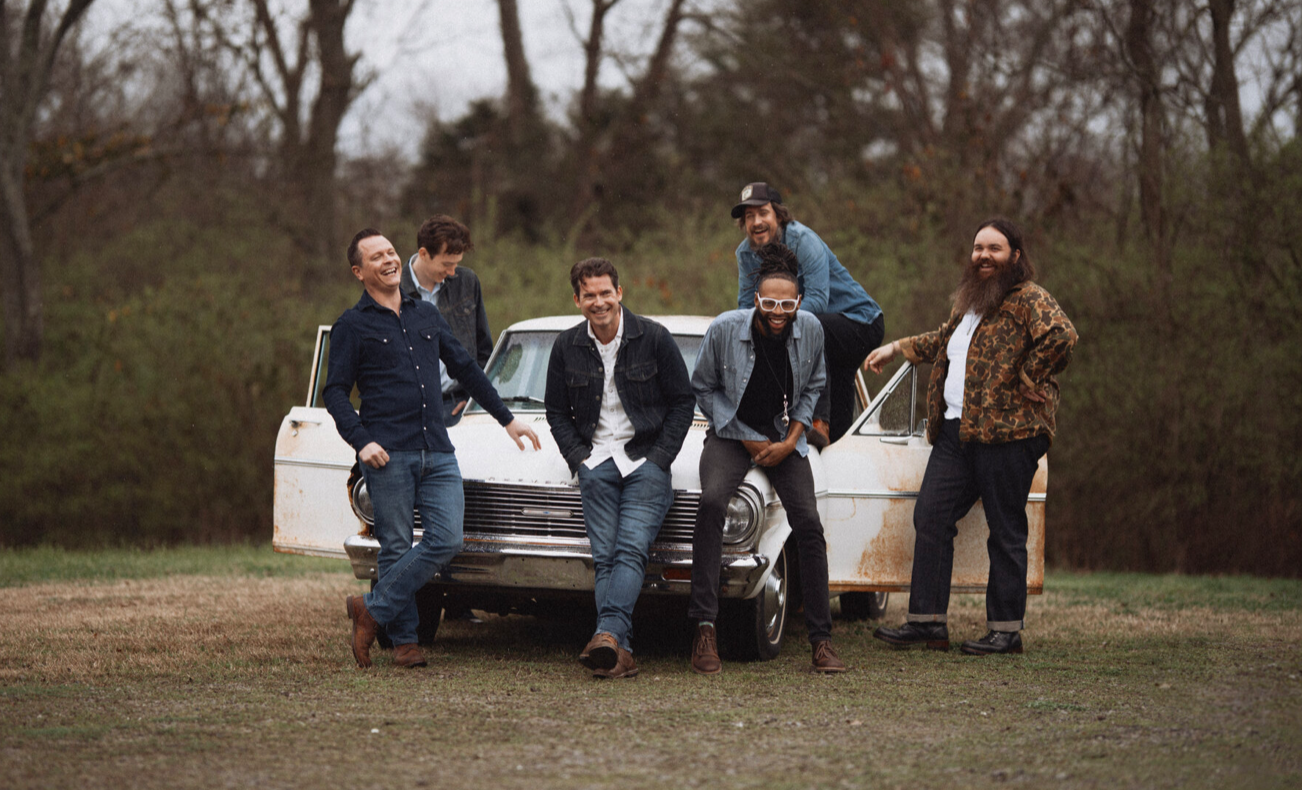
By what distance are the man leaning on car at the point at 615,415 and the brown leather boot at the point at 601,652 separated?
0.09 m

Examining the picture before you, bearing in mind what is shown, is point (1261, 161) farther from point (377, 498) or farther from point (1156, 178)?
point (377, 498)

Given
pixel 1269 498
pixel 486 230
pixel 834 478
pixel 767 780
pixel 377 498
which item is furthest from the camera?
pixel 486 230

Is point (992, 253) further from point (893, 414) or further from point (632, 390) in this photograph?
point (632, 390)

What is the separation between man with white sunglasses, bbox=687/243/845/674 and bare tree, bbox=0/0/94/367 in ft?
45.4

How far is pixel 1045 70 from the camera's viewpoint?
1588 centimetres

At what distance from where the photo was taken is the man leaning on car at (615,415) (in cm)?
576

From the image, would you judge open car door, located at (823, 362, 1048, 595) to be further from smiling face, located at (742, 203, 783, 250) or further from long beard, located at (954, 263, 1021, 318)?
smiling face, located at (742, 203, 783, 250)

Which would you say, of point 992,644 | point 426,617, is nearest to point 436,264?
point 426,617

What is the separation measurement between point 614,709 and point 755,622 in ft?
4.07

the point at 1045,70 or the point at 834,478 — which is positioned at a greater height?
the point at 1045,70

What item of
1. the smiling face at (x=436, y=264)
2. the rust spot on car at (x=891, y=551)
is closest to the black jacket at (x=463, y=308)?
the smiling face at (x=436, y=264)

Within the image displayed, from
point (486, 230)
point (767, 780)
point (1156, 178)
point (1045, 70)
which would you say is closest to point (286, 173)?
point (486, 230)

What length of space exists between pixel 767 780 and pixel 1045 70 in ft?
44.8

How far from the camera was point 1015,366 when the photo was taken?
20.6ft
